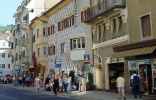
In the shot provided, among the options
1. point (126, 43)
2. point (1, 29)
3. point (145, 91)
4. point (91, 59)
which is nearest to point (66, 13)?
point (91, 59)

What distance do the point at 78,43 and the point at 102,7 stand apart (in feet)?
24.5

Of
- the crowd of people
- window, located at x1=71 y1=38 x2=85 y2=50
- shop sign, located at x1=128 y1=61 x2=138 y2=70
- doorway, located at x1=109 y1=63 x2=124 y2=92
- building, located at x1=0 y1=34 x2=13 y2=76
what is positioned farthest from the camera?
building, located at x1=0 y1=34 x2=13 y2=76

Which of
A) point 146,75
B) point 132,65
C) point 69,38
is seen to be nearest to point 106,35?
point 132,65

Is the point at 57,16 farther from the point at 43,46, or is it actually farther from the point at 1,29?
the point at 1,29

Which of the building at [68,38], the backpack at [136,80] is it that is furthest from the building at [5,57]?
the backpack at [136,80]

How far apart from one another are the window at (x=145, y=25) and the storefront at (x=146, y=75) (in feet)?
6.36

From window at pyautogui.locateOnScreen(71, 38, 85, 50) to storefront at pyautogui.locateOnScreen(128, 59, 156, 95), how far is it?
1150cm

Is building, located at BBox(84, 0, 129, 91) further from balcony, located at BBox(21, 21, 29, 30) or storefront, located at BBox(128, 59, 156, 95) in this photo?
balcony, located at BBox(21, 21, 29, 30)

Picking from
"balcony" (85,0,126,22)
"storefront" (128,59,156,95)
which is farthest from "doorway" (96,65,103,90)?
"storefront" (128,59,156,95)

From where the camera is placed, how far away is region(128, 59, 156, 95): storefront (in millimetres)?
20234

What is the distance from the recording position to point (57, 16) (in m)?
40.1

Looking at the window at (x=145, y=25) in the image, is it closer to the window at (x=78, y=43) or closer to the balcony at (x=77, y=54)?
the balcony at (x=77, y=54)

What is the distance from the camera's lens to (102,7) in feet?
87.3

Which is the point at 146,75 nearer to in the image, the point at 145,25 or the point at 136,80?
the point at 136,80
